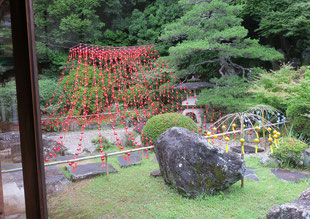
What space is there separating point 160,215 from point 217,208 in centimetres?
54

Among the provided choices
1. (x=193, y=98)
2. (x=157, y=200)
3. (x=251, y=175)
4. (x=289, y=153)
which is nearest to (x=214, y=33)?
(x=193, y=98)

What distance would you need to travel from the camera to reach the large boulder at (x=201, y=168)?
2.46 m

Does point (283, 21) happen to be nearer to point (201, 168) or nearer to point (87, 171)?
point (201, 168)

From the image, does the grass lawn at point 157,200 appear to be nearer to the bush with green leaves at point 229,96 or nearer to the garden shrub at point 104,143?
the garden shrub at point 104,143

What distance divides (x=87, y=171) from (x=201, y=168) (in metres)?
1.74

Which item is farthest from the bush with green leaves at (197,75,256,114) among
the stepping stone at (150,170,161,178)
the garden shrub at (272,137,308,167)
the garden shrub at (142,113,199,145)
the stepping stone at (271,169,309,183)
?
the stepping stone at (150,170,161,178)

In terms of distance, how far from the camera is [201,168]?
2457 mm

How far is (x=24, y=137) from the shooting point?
802 mm

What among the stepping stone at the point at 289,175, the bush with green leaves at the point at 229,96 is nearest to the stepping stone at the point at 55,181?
the stepping stone at the point at 289,175

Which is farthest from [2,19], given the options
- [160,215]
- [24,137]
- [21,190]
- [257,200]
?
[257,200]

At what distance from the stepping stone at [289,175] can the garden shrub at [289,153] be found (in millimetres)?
195

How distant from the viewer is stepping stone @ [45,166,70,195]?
287cm

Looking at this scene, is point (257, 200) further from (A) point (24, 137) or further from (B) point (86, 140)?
(B) point (86, 140)

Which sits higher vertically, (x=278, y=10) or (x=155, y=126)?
(x=278, y=10)
